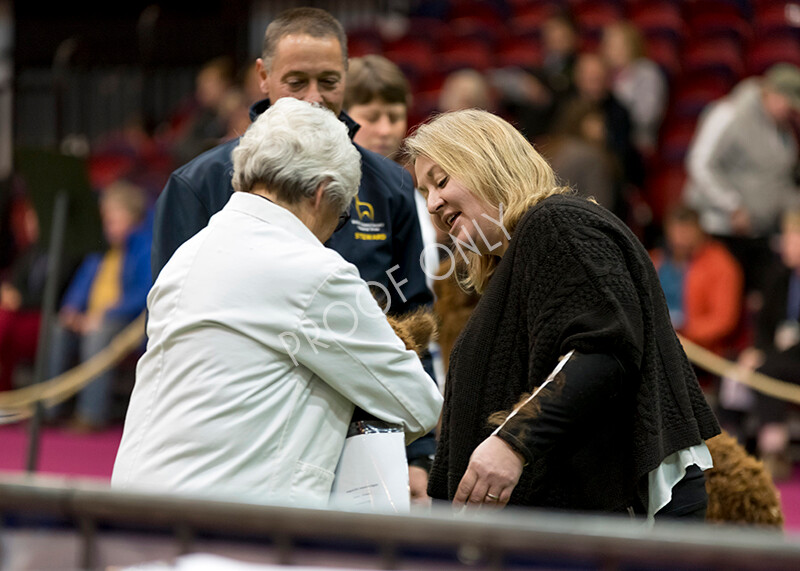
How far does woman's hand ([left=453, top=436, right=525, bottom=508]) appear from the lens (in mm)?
2035

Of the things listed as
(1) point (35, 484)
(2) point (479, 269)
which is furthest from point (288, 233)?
(1) point (35, 484)

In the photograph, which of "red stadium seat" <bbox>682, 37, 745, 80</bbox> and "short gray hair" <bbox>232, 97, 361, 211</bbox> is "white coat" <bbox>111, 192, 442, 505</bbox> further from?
"red stadium seat" <bbox>682, 37, 745, 80</bbox>

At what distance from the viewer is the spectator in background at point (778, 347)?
20.4 feet

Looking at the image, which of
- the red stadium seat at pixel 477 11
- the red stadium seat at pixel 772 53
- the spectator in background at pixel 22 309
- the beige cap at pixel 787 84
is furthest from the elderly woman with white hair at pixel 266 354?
the red stadium seat at pixel 477 11

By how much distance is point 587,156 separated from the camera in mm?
7016

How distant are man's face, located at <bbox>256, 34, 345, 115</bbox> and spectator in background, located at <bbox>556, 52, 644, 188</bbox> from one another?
484cm

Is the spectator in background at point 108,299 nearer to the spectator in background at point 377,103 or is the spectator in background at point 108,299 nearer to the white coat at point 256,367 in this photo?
the spectator in background at point 377,103

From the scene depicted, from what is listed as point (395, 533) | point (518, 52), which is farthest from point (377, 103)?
point (518, 52)

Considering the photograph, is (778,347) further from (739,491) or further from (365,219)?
(365,219)

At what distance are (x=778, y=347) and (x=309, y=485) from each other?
202 inches

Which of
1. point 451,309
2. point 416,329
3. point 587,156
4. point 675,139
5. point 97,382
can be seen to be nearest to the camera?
point 416,329

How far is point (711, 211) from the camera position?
7.45 meters

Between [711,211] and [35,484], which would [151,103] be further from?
[35,484]

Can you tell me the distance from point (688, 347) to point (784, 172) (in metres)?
1.80
